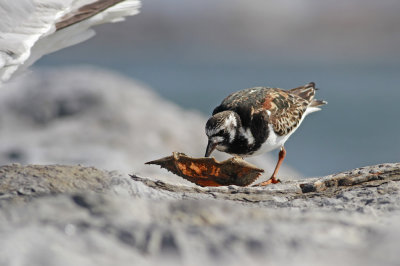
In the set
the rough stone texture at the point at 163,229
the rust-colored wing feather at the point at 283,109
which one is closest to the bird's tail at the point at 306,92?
the rust-colored wing feather at the point at 283,109

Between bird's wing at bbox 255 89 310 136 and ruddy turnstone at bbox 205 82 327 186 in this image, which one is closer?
ruddy turnstone at bbox 205 82 327 186

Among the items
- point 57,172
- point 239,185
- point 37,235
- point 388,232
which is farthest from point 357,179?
point 37,235

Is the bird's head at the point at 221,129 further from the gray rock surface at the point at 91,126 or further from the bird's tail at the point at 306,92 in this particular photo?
the gray rock surface at the point at 91,126

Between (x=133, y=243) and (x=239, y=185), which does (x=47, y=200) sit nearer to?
(x=133, y=243)

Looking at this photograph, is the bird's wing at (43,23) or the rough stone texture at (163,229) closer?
the rough stone texture at (163,229)

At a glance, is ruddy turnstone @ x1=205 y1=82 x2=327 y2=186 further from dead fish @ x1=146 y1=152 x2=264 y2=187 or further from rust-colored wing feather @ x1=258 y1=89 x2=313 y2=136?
dead fish @ x1=146 y1=152 x2=264 y2=187

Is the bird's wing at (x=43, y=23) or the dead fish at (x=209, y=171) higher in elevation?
the bird's wing at (x=43, y=23)

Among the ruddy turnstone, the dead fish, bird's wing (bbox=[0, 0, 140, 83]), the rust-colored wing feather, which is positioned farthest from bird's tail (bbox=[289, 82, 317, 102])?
the dead fish
